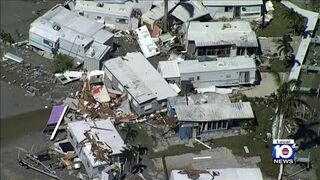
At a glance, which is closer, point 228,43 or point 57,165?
point 57,165

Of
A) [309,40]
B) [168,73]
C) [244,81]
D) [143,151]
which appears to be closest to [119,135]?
[143,151]

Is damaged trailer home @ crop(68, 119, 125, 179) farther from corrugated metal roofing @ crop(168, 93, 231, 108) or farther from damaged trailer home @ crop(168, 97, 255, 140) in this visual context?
corrugated metal roofing @ crop(168, 93, 231, 108)

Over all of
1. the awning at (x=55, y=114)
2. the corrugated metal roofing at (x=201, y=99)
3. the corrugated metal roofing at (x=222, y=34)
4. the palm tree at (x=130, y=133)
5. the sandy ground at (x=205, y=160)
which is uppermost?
the corrugated metal roofing at (x=222, y=34)

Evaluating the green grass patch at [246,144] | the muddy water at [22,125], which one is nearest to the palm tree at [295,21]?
the green grass patch at [246,144]

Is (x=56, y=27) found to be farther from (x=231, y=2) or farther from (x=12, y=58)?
(x=231, y=2)

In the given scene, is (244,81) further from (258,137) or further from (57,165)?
(57,165)

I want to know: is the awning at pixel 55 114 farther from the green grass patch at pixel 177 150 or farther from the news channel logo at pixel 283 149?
the news channel logo at pixel 283 149
